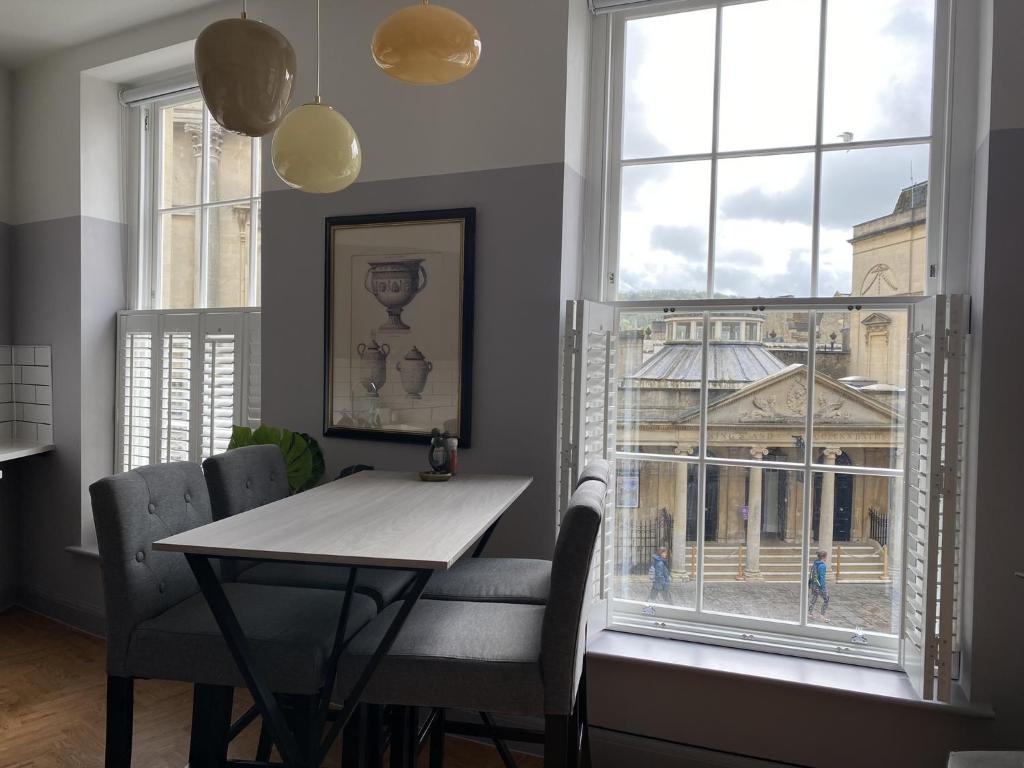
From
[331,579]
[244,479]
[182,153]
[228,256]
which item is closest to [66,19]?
[182,153]

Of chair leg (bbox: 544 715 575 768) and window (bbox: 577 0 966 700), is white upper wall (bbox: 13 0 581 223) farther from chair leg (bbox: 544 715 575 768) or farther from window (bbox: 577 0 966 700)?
chair leg (bbox: 544 715 575 768)

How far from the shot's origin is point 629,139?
109 inches

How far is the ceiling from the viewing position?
10.9 feet

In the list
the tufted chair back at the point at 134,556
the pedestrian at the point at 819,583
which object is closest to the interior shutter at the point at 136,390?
the tufted chair back at the point at 134,556

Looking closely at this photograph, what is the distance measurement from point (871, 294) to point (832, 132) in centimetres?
58

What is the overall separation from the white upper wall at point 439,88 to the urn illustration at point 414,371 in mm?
719

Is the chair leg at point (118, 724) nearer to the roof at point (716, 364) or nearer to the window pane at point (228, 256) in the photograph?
the roof at point (716, 364)

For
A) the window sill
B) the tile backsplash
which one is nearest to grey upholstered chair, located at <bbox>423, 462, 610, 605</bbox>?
the window sill

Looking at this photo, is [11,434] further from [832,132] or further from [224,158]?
[832,132]

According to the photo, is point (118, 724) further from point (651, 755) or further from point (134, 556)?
point (651, 755)

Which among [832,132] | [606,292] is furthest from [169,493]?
Answer: [832,132]

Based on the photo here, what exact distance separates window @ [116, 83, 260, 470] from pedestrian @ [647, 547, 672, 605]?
1.92m

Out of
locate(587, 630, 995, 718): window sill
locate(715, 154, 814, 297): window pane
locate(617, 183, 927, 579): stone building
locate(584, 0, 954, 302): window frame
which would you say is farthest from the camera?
locate(715, 154, 814, 297): window pane

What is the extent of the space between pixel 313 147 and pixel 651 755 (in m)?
2.25
